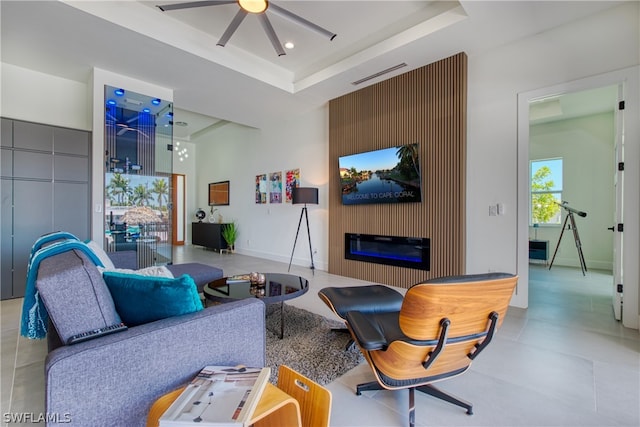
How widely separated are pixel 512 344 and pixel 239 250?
20.9ft

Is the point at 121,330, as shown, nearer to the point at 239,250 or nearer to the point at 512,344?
the point at 512,344

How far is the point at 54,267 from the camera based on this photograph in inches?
48.5

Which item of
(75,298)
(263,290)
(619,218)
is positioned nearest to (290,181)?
(263,290)

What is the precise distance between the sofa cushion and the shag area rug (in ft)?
3.73

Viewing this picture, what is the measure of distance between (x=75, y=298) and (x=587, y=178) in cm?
766

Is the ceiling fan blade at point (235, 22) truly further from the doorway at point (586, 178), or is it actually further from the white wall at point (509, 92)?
the doorway at point (586, 178)

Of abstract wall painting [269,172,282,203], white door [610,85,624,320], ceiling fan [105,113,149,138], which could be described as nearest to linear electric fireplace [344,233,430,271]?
white door [610,85,624,320]

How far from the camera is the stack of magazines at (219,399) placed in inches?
33.8

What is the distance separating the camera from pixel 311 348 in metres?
2.30

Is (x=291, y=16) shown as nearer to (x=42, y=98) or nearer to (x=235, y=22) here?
(x=235, y=22)

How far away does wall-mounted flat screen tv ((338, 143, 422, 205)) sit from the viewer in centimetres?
402

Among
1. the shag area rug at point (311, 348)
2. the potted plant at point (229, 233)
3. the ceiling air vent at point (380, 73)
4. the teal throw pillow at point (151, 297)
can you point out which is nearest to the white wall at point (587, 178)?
the ceiling air vent at point (380, 73)

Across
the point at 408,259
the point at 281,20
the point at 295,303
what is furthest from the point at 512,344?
the point at 281,20

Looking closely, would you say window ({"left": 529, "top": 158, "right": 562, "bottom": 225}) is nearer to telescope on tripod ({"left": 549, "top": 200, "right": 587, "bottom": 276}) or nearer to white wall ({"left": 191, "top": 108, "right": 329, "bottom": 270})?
telescope on tripod ({"left": 549, "top": 200, "right": 587, "bottom": 276})
